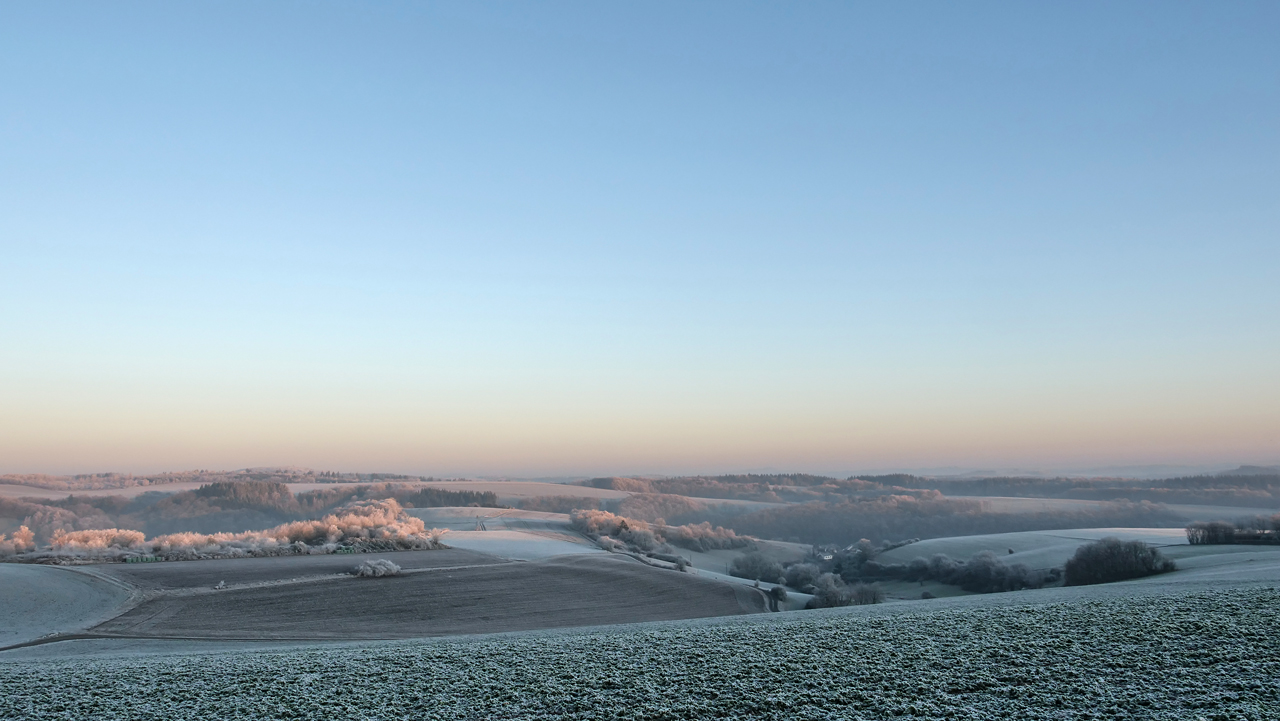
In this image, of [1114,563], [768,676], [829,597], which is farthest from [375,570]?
[1114,563]

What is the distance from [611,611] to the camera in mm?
33625

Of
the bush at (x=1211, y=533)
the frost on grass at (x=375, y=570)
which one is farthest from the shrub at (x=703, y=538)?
the frost on grass at (x=375, y=570)

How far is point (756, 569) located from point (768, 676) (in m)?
59.0

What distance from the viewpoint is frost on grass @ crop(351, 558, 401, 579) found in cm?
3397

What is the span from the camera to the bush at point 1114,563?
36312mm

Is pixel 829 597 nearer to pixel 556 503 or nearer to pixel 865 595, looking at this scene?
pixel 865 595

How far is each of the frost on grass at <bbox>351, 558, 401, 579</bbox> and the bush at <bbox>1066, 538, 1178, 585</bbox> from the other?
127 ft

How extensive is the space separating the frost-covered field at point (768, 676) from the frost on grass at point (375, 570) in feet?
71.8

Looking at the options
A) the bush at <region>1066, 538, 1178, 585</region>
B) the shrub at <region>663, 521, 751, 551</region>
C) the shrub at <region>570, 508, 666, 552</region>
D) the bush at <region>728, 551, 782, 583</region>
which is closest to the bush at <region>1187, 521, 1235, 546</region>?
the bush at <region>1066, 538, 1178, 585</region>

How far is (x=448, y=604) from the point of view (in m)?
31.1

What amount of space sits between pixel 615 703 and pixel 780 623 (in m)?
6.83

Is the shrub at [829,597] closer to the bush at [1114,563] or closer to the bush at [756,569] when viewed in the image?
the bush at [1114,563]

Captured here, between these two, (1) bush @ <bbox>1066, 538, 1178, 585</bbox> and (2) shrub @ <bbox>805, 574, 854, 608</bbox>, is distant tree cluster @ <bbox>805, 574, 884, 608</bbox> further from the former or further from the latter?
(1) bush @ <bbox>1066, 538, 1178, 585</bbox>

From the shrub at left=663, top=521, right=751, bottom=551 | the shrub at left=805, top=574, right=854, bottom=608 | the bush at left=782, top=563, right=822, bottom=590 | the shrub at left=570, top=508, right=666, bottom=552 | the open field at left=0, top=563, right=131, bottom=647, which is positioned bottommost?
the shrub at left=663, top=521, right=751, bottom=551
